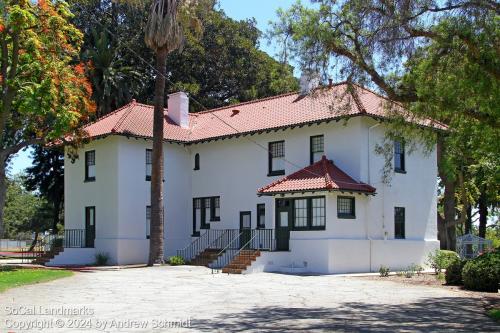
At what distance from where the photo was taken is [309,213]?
2920 centimetres

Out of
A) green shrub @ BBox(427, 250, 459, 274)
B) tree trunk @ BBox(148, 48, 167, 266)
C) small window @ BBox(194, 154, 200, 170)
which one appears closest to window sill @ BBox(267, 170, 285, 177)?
small window @ BBox(194, 154, 200, 170)

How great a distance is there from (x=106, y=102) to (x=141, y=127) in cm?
976

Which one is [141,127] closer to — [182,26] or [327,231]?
[182,26]

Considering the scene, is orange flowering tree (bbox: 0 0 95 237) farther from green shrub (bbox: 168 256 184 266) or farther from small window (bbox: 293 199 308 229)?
small window (bbox: 293 199 308 229)

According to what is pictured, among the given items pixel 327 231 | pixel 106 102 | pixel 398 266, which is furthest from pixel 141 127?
pixel 398 266

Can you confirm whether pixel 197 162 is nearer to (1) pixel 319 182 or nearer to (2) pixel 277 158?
(2) pixel 277 158

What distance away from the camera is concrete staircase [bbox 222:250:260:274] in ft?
92.2

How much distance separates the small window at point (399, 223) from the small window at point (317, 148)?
4607mm

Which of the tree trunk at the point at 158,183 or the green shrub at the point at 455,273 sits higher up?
the tree trunk at the point at 158,183

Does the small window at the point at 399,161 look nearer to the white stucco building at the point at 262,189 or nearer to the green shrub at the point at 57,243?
the white stucco building at the point at 262,189

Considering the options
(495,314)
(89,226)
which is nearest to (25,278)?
(89,226)

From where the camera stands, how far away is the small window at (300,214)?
29.5 meters

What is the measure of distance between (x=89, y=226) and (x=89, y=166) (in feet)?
11.2

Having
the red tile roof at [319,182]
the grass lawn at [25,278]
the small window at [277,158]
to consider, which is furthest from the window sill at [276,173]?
the grass lawn at [25,278]
